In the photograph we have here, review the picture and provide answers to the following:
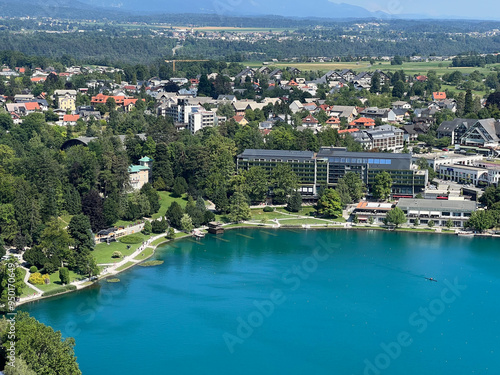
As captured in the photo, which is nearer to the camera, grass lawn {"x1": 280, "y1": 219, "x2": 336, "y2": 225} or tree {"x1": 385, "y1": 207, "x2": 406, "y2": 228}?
tree {"x1": 385, "y1": 207, "x2": 406, "y2": 228}

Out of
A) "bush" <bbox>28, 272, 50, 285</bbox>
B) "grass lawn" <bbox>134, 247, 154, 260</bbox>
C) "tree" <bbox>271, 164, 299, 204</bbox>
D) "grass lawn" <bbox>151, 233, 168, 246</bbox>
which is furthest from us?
"tree" <bbox>271, 164, 299, 204</bbox>

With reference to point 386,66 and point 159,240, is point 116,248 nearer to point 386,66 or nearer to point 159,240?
point 159,240

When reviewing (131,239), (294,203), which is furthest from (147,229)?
(294,203)

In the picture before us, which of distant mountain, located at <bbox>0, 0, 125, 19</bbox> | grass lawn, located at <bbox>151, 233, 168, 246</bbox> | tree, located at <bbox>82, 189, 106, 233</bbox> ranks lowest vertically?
grass lawn, located at <bbox>151, 233, 168, 246</bbox>

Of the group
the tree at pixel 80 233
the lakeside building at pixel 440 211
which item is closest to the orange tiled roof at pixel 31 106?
the tree at pixel 80 233

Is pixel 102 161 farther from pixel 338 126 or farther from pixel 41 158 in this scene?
pixel 338 126

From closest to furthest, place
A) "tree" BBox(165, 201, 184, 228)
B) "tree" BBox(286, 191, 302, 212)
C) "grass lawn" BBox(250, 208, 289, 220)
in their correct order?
"tree" BBox(165, 201, 184, 228)
"grass lawn" BBox(250, 208, 289, 220)
"tree" BBox(286, 191, 302, 212)

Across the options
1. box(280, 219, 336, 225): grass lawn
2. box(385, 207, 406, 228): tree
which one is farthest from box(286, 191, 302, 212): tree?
box(385, 207, 406, 228): tree

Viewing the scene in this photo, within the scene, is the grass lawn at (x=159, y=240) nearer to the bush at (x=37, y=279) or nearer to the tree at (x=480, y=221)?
the bush at (x=37, y=279)

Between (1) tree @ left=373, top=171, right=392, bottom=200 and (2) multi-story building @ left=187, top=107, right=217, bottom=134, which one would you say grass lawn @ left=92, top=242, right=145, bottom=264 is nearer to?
(1) tree @ left=373, top=171, right=392, bottom=200
